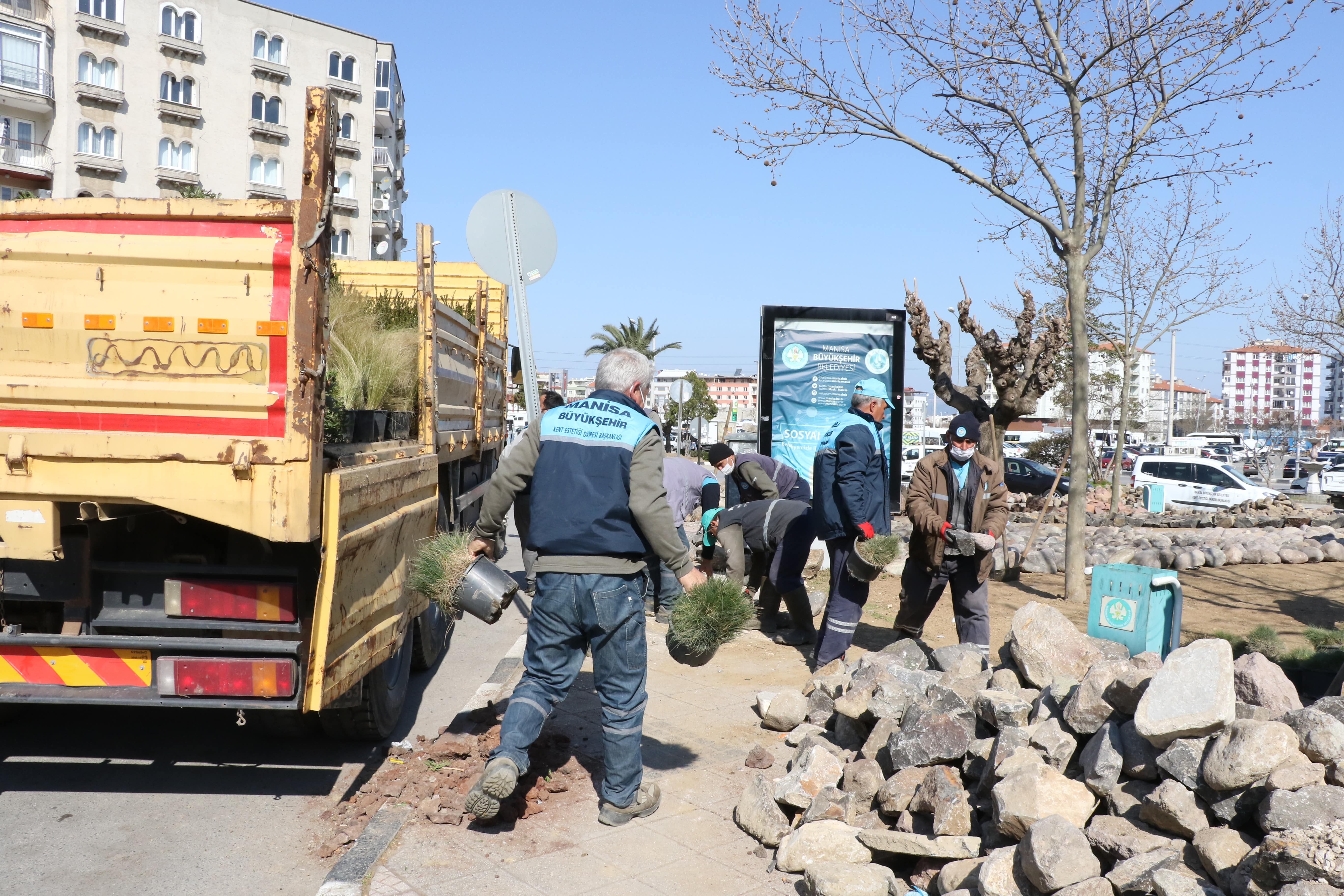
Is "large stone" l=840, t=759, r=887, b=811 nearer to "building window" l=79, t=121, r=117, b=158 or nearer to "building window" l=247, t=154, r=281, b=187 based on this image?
"building window" l=79, t=121, r=117, b=158

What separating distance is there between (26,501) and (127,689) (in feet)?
2.57

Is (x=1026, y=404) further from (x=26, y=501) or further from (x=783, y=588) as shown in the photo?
(x=26, y=501)

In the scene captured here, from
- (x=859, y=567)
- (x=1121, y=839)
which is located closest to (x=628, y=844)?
(x=1121, y=839)

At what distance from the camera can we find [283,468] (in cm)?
362

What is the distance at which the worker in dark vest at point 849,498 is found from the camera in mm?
6035

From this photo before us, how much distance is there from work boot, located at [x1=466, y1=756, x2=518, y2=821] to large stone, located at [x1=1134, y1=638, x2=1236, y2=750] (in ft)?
7.10

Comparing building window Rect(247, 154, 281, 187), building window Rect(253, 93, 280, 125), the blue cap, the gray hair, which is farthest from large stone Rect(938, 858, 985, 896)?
building window Rect(253, 93, 280, 125)

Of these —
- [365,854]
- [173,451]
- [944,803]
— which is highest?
[173,451]

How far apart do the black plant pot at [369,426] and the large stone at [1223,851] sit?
364 cm

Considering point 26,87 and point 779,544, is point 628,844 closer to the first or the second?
point 779,544

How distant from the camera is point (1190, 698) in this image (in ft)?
11.1

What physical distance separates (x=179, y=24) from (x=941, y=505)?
5194 centimetres

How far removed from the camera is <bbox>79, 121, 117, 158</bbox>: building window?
44.2 metres

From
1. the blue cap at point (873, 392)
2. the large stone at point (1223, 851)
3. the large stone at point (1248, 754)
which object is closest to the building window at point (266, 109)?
the blue cap at point (873, 392)
